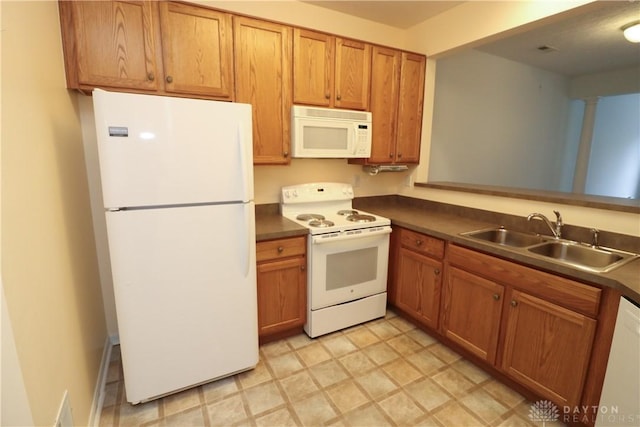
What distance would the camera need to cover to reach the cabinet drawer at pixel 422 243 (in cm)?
215

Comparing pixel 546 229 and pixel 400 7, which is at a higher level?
pixel 400 7

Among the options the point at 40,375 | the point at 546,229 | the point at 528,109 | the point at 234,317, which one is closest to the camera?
the point at 40,375

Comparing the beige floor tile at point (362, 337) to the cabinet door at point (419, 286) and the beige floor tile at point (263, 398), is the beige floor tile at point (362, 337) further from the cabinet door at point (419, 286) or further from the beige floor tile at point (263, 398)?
the beige floor tile at point (263, 398)

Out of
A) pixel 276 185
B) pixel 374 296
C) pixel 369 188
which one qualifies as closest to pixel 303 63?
pixel 276 185

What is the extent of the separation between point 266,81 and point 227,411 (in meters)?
2.07

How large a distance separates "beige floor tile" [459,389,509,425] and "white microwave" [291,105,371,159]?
1.81m

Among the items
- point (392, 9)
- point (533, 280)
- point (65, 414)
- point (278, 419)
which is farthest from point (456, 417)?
point (392, 9)

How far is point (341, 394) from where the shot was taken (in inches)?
70.7

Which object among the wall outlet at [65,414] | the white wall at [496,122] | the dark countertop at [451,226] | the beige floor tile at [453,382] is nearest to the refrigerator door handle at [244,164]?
the dark countertop at [451,226]

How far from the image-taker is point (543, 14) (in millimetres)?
1896

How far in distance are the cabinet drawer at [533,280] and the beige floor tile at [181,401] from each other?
180cm

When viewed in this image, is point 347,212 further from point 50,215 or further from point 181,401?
point 50,215

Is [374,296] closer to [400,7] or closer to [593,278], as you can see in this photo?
[593,278]

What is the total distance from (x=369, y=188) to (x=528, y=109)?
292 centimetres
